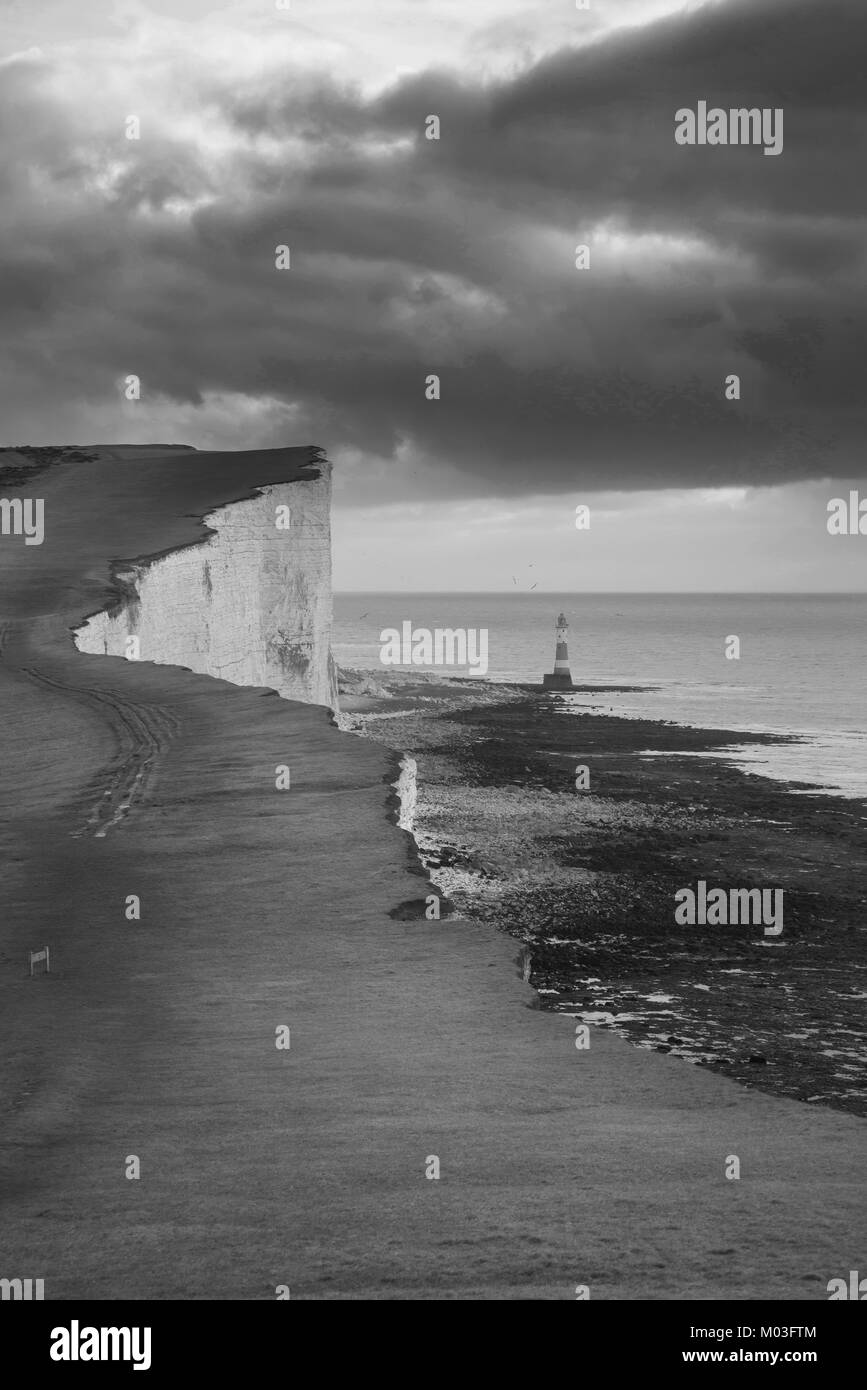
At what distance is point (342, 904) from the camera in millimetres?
15359

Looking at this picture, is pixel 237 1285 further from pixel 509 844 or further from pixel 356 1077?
pixel 509 844

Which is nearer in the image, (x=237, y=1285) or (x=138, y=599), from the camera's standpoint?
(x=237, y=1285)

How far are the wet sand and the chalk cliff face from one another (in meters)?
23.6

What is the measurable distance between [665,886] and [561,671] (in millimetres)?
65664

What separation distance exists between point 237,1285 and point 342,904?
9178 mm

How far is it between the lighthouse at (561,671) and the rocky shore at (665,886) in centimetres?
3419

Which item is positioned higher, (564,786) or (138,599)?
(138,599)

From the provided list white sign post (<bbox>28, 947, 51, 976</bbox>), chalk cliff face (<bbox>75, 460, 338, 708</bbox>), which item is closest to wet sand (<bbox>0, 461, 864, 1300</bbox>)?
white sign post (<bbox>28, 947, 51, 976</bbox>)

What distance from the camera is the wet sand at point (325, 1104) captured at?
→ 6.47m

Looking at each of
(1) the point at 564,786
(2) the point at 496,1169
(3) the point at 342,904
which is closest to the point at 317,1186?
(2) the point at 496,1169

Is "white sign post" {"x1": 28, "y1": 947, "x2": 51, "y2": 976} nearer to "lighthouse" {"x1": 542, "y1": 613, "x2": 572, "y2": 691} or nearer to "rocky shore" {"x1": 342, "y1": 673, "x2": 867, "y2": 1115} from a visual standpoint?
"rocky shore" {"x1": 342, "y1": 673, "x2": 867, "y2": 1115}

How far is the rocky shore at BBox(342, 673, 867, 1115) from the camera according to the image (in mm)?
17750

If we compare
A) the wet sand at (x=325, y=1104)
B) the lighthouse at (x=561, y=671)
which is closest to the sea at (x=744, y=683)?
the lighthouse at (x=561, y=671)
